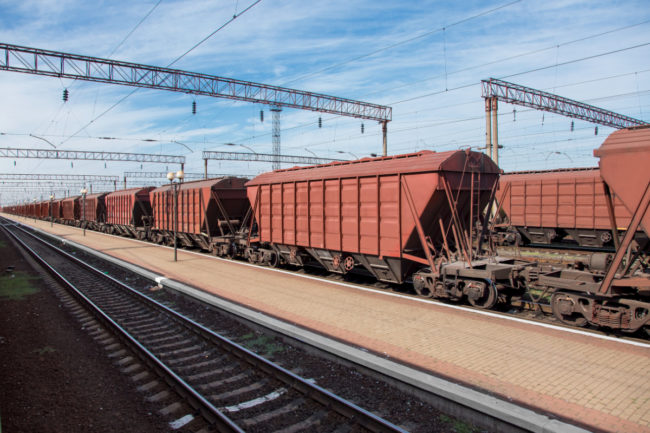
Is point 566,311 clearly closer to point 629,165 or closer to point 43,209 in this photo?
point 629,165

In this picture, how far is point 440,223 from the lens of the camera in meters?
10.3

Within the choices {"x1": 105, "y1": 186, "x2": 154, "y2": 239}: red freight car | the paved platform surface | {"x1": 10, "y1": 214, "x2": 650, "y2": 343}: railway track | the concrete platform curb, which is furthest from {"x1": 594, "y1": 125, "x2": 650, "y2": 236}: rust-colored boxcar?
{"x1": 105, "y1": 186, "x2": 154, "y2": 239}: red freight car

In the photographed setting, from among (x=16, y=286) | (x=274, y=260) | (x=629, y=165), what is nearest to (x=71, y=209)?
(x=16, y=286)

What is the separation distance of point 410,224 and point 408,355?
4307mm

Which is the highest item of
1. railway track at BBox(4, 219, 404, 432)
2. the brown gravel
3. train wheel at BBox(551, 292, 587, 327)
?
train wheel at BBox(551, 292, 587, 327)

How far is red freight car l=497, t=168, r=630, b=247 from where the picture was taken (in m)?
18.2

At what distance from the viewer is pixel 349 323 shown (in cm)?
838

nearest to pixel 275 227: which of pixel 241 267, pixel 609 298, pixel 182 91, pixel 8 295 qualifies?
pixel 241 267

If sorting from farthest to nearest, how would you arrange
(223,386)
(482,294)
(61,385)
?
(482,294) → (61,385) → (223,386)

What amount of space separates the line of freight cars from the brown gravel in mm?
6904

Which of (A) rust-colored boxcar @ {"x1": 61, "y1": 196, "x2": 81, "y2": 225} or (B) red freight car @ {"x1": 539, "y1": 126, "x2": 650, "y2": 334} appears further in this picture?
A: (A) rust-colored boxcar @ {"x1": 61, "y1": 196, "x2": 81, "y2": 225}

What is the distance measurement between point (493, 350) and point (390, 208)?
4804mm

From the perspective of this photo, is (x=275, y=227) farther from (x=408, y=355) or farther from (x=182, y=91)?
(x=182, y=91)

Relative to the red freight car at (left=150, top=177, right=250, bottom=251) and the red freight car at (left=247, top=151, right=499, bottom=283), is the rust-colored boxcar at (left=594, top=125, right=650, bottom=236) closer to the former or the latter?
the red freight car at (left=247, top=151, right=499, bottom=283)
